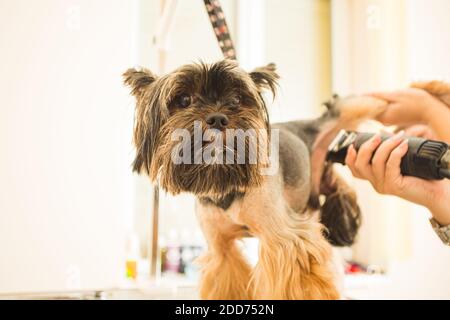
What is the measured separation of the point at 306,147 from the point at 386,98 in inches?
12.0

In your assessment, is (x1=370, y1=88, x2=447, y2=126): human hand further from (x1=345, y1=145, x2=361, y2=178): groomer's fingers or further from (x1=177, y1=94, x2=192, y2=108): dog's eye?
(x1=177, y1=94, x2=192, y2=108): dog's eye

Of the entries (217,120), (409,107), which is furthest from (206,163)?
(409,107)

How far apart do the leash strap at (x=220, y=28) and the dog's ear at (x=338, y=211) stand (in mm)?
393

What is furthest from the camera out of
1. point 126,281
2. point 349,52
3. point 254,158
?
point 349,52

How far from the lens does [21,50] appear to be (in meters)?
0.75

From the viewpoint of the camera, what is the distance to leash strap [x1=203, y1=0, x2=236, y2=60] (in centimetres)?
78

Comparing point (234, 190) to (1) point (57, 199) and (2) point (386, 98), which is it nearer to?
(1) point (57, 199)

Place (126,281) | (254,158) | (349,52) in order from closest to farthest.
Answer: (254,158), (126,281), (349,52)

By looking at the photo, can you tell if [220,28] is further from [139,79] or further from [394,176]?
[394,176]

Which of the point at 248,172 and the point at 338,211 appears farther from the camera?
the point at 338,211

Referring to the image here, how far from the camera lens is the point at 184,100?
2.19ft

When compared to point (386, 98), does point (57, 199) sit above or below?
A: below

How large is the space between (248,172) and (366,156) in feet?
1.17
